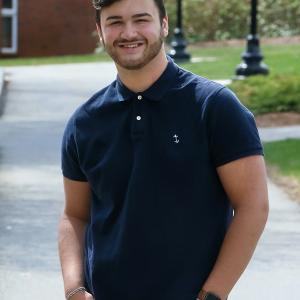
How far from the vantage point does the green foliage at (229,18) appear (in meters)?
35.8

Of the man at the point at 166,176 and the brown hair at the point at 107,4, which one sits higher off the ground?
the brown hair at the point at 107,4

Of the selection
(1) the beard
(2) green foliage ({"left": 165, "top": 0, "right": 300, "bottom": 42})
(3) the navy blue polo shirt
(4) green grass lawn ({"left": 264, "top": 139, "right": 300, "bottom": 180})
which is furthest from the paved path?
(2) green foliage ({"left": 165, "top": 0, "right": 300, "bottom": 42})

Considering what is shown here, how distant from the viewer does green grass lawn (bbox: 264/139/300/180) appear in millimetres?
10859

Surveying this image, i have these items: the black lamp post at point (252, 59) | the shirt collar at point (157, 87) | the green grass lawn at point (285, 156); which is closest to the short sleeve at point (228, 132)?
the shirt collar at point (157, 87)

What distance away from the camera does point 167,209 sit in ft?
10.0

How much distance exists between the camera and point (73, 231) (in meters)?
3.40

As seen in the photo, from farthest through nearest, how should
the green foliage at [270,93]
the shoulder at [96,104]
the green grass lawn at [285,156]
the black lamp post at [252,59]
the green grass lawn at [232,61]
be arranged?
the green grass lawn at [232,61] < the black lamp post at [252,59] < the green foliage at [270,93] < the green grass lawn at [285,156] < the shoulder at [96,104]

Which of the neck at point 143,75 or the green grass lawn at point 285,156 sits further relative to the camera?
the green grass lawn at point 285,156

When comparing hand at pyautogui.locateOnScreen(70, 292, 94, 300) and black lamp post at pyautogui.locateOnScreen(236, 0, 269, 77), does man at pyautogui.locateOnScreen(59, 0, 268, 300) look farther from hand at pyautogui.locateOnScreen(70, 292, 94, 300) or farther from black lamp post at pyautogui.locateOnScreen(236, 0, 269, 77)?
black lamp post at pyautogui.locateOnScreen(236, 0, 269, 77)

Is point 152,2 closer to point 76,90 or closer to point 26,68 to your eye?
point 76,90

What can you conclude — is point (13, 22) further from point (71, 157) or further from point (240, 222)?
point (240, 222)

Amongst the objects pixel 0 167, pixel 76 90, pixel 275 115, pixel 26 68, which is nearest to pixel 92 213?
pixel 0 167

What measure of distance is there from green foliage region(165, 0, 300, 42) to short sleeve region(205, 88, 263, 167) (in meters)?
32.7

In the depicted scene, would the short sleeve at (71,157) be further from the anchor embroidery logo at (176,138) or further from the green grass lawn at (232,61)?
the green grass lawn at (232,61)
